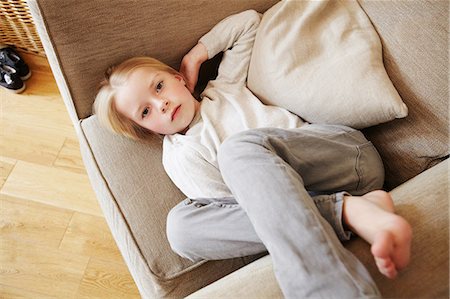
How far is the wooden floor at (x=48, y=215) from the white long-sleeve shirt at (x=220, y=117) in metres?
0.52

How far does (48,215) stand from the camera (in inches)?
56.5

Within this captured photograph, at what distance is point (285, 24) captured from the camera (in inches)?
41.9

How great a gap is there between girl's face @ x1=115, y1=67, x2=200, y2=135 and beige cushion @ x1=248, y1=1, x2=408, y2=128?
0.21m

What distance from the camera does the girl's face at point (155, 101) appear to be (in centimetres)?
106

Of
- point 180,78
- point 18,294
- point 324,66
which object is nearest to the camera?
point 324,66

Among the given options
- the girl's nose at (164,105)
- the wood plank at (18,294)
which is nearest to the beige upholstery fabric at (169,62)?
the girl's nose at (164,105)

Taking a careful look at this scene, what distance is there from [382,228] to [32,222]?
3.92 ft

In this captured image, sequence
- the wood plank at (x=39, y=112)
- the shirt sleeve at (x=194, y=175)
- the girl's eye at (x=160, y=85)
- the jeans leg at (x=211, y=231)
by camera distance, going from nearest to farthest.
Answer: the jeans leg at (x=211, y=231), the shirt sleeve at (x=194, y=175), the girl's eye at (x=160, y=85), the wood plank at (x=39, y=112)

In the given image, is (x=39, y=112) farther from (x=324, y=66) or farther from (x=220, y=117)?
(x=324, y=66)

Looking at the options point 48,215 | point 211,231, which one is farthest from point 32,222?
point 211,231

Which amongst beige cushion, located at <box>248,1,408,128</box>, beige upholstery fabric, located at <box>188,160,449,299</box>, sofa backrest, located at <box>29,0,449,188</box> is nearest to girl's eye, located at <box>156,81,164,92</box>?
sofa backrest, located at <box>29,0,449,188</box>

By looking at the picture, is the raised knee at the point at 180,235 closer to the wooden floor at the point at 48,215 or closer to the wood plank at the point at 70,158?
the wooden floor at the point at 48,215

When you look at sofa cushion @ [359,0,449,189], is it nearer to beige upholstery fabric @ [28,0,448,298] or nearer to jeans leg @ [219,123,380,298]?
beige upholstery fabric @ [28,0,448,298]

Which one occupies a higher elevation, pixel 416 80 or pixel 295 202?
pixel 416 80
